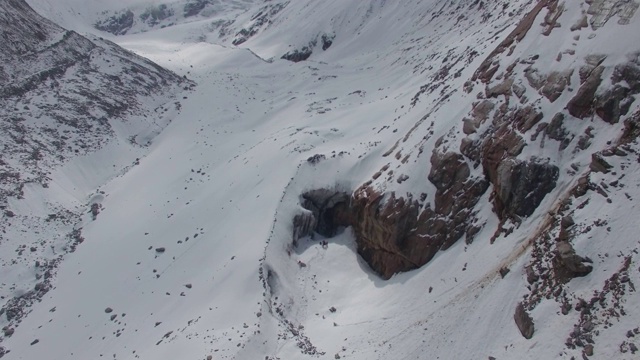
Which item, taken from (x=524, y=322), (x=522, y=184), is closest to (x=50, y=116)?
(x=522, y=184)

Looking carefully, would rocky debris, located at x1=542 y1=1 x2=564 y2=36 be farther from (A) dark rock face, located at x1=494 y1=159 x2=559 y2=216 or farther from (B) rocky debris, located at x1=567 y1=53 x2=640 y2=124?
(A) dark rock face, located at x1=494 y1=159 x2=559 y2=216

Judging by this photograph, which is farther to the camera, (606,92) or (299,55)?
(299,55)

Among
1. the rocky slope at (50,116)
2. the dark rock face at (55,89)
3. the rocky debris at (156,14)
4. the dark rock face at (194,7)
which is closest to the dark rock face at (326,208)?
the rocky slope at (50,116)

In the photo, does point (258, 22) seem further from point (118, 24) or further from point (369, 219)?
point (369, 219)

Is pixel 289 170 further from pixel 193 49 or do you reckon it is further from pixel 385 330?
pixel 193 49

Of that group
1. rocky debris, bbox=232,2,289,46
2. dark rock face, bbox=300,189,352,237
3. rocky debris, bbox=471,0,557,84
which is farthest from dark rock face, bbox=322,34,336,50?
rocky debris, bbox=471,0,557,84

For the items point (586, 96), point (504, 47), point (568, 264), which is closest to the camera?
point (568, 264)
